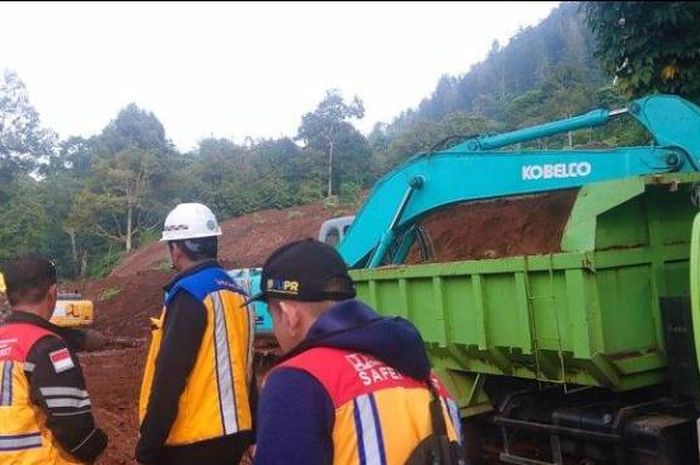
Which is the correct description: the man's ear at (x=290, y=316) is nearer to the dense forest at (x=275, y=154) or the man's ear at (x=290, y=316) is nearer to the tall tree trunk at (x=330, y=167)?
the dense forest at (x=275, y=154)

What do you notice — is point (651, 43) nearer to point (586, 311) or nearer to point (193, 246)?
point (586, 311)

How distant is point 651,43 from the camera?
8.79 m

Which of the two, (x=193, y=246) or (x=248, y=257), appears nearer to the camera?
(x=193, y=246)

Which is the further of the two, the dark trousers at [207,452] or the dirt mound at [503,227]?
the dirt mound at [503,227]

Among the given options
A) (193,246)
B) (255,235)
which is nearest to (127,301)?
(255,235)

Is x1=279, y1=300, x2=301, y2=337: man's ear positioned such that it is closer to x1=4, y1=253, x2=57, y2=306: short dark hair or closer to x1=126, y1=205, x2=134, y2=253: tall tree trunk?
x1=4, y1=253, x2=57, y2=306: short dark hair

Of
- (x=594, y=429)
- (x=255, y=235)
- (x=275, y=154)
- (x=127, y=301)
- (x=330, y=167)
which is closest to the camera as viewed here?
(x=594, y=429)

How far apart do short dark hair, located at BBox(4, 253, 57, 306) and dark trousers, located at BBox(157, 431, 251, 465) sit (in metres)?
0.78

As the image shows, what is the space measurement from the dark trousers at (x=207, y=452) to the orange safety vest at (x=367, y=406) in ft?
5.08

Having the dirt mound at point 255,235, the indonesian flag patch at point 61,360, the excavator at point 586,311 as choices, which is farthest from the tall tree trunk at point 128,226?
the indonesian flag patch at point 61,360

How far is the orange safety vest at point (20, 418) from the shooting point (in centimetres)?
280

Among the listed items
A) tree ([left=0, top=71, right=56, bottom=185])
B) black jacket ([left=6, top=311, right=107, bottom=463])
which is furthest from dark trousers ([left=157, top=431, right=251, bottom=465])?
tree ([left=0, top=71, right=56, bottom=185])

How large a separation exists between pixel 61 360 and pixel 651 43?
7881 mm

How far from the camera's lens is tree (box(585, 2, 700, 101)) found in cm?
829
